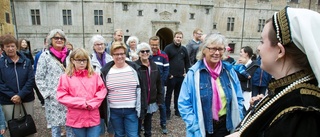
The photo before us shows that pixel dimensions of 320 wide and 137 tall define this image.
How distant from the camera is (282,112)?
0.96 meters

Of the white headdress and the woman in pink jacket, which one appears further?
the woman in pink jacket

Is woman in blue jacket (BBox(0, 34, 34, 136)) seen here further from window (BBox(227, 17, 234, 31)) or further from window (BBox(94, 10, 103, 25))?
window (BBox(227, 17, 234, 31))

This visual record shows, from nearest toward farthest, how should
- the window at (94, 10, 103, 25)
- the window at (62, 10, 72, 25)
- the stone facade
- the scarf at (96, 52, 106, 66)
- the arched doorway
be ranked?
the scarf at (96, 52, 106, 66), the stone facade, the window at (62, 10, 72, 25), the window at (94, 10, 103, 25), the arched doorway

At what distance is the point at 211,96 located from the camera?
2.27 metres

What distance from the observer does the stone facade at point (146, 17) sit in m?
19.4

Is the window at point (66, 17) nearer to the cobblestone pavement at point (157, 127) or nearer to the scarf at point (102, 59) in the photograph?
the cobblestone pavement at point (157, 127)

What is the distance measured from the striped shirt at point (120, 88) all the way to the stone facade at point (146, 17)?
707 inches

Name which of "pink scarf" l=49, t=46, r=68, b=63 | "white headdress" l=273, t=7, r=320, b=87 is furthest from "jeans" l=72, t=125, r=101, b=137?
"white headdress" l=273, t=7, r=320, b=87

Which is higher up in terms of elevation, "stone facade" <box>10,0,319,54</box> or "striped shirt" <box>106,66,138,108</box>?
"stone facade" <box>10,0,319,54</box>

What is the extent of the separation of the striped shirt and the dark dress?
230cm

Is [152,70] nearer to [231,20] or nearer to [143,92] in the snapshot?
[143,92]

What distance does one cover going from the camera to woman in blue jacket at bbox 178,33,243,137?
225cm

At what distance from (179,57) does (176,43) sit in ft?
1.29

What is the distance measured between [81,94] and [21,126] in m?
1.47
